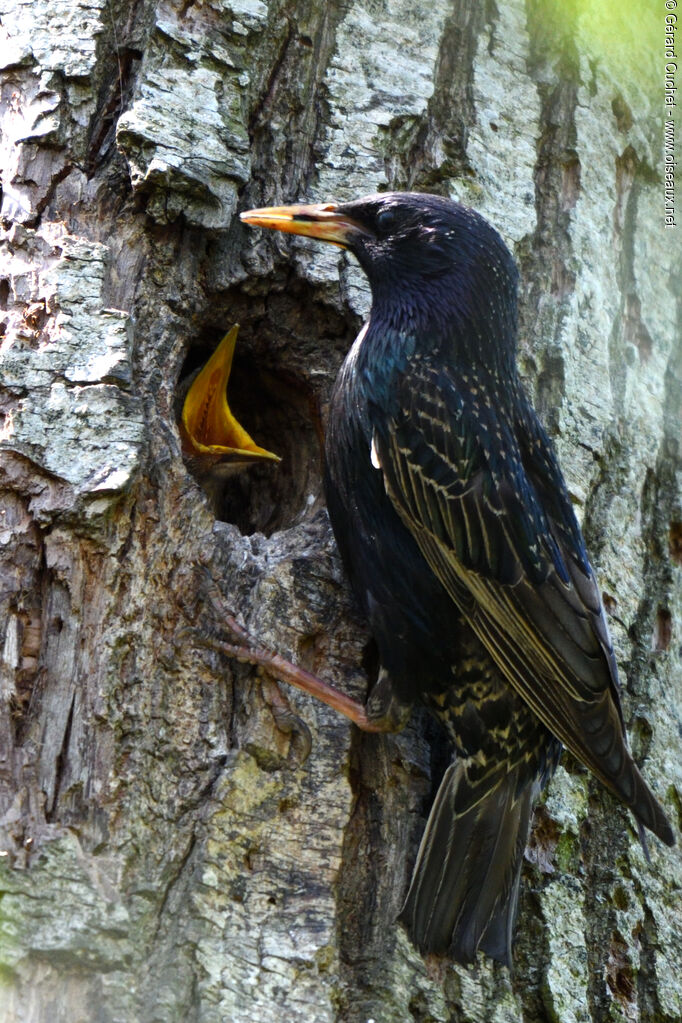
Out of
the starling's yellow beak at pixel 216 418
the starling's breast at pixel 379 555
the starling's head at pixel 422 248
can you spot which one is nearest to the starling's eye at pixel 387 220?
the starling's head at pixel 422 248

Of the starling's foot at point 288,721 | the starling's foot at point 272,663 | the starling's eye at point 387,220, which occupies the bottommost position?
the starling's foot at point 288,721

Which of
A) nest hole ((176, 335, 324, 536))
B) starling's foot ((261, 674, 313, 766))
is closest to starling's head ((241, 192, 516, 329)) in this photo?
nest hole ((176, 335, 324, 536))

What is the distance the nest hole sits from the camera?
4051 millimetres

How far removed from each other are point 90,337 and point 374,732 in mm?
1268

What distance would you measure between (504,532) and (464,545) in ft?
0.39

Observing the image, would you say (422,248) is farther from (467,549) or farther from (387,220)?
(467,549)

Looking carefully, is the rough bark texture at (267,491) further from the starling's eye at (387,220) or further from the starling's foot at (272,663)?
the starling's eye at (387,220)

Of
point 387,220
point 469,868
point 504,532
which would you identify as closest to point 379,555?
point 504,532

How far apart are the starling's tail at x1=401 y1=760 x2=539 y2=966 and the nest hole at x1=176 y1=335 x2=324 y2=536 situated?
1026mm

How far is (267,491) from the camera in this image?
14.4 feet

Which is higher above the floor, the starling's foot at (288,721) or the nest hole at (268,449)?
the nest hole at (268,449)

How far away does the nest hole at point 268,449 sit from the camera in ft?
13.3

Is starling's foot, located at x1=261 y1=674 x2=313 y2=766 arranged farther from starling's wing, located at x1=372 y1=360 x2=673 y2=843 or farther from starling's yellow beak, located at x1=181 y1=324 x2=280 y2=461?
starling's yellow beak, located at x1=181 y1=324 x2=280 y2=461

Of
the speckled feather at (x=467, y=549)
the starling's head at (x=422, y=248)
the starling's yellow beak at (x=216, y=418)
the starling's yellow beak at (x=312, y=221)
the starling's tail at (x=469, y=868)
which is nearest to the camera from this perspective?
the starling's tail at (x=469, y=868)
